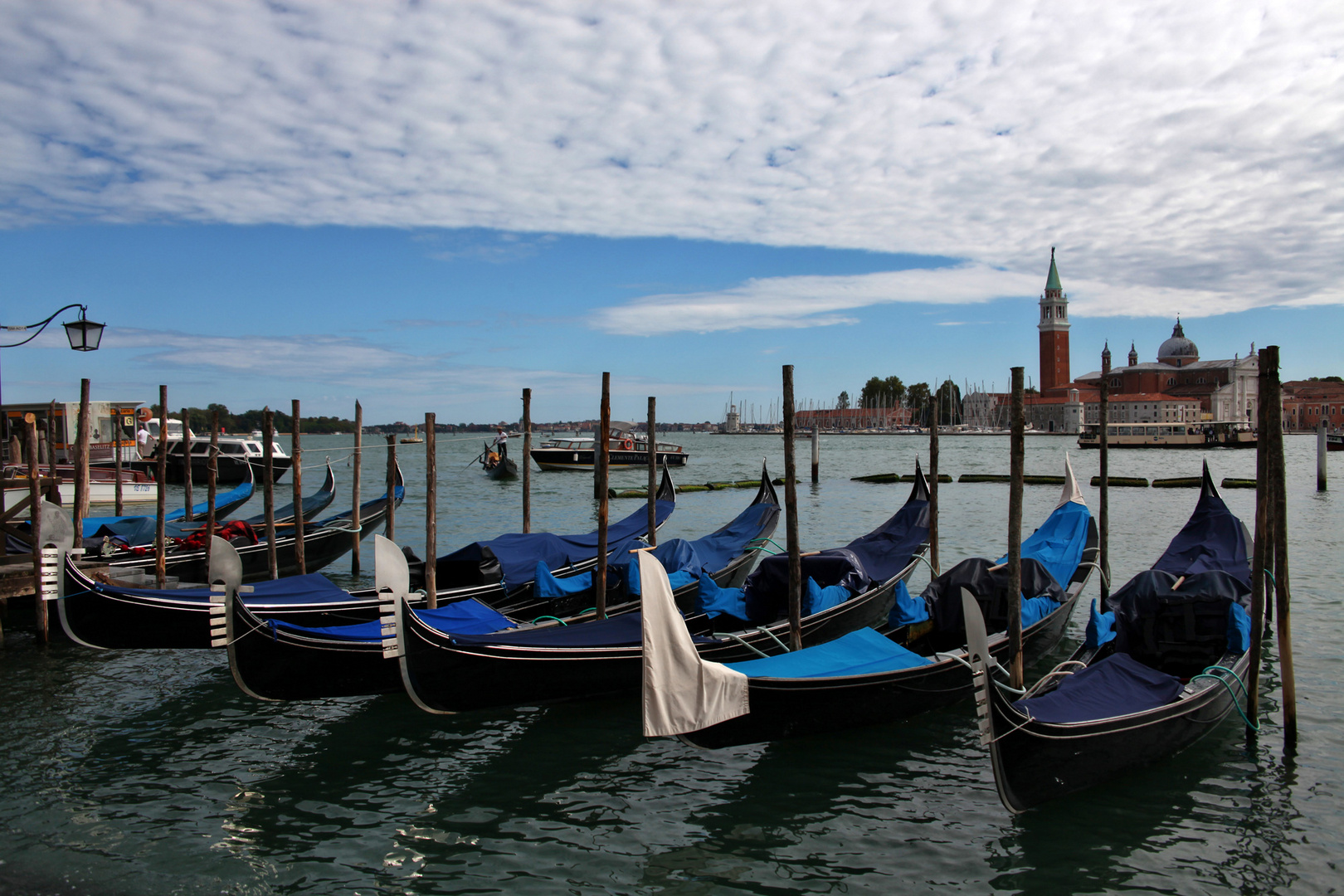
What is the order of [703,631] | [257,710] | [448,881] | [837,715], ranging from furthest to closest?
[703,631]
[257,710]
[837,715]
[448,881]

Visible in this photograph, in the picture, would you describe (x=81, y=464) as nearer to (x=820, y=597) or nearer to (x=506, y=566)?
(x=506, y=566)

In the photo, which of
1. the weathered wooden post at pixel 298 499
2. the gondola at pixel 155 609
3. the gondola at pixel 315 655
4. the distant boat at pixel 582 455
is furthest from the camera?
the distant boat at pixel 582 455

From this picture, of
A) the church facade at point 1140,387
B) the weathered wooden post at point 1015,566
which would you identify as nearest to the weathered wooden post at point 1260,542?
the weathered wooden post at point 1015,566

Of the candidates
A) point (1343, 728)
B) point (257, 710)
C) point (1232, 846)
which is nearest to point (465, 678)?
point (257, 710)

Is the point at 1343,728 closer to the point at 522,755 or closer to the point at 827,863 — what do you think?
the point at 827,863

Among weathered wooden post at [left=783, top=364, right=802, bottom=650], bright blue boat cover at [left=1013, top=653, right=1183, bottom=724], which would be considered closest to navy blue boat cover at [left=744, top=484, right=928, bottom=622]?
weathered wooden post at [left=783, top=364, right=802, bottom=650]

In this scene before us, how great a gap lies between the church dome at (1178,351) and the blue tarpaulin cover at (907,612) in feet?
358

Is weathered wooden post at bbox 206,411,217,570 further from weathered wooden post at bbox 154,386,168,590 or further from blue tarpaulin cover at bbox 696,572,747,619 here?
blue tarpaulin cover at bbox 696,572,747,619

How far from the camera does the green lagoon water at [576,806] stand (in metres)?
3.84

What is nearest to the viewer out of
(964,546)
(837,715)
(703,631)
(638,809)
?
(638,809)

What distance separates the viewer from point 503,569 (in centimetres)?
838

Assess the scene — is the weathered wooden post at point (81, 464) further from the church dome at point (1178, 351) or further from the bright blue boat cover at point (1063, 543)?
the church dome at point (1178, 351)

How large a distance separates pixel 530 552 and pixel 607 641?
129 inches

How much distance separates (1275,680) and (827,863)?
15.0ft
